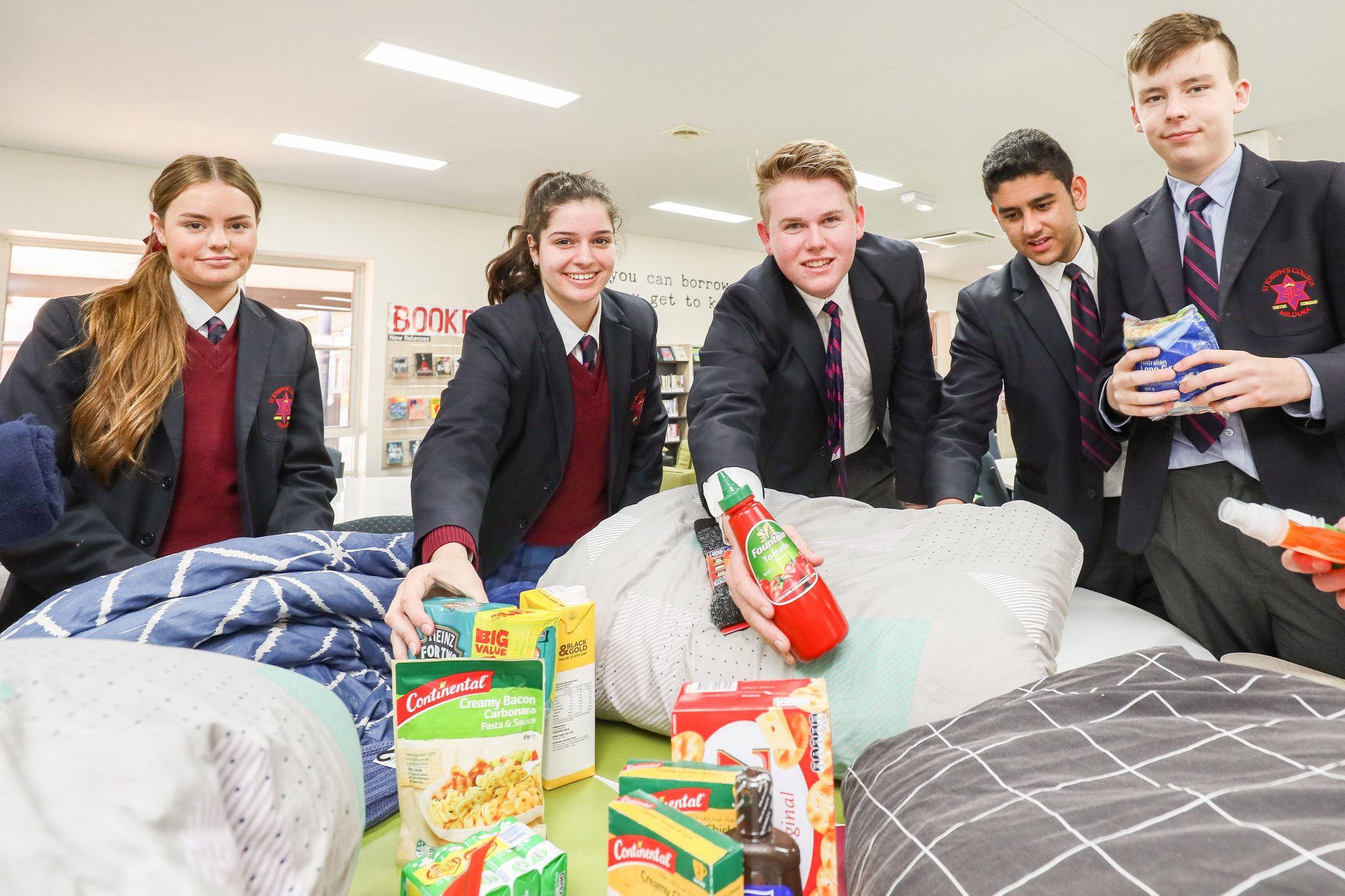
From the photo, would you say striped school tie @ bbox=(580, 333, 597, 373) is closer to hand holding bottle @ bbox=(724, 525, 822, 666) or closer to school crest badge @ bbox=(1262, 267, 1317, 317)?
hand holding bottle @ bbox=(724, 525, 822, 666)

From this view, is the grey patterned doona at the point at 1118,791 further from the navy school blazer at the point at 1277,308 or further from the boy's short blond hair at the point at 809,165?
the boy's short blond hair at the point at 809,165

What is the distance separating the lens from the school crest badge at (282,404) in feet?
5.94

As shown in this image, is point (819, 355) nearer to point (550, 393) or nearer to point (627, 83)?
point (550, 393)

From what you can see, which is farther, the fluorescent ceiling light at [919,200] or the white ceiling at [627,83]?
the fluorescent ceiling light at [919,200]

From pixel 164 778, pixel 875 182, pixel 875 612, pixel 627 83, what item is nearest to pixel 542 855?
pixel 164 778

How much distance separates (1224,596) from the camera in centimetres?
142

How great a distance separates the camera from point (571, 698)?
3.30 ft

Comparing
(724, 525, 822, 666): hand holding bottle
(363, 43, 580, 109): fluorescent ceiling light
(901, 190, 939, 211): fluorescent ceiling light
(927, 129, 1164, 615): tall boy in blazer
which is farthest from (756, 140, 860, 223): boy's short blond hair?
(901, 190, 939, 211): fluorescent ceiling light

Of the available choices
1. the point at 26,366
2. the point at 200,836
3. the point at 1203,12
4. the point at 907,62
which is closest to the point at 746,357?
the point at 200,836

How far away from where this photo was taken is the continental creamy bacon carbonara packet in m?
0.81

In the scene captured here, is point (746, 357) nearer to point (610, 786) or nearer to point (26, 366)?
point (610, 786)

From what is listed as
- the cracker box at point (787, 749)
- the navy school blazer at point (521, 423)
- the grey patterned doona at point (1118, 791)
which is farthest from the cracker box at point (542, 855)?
the navy school blazer at point (521, 423)

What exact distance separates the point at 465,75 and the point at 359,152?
1951 millimetres

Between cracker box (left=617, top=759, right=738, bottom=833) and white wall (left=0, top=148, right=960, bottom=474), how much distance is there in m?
6.44
